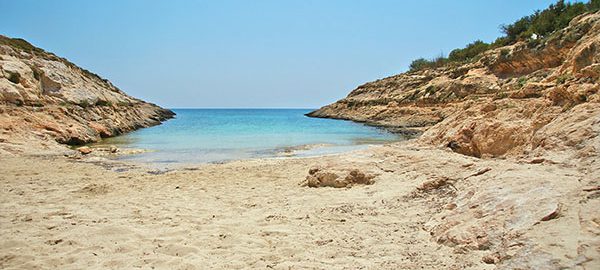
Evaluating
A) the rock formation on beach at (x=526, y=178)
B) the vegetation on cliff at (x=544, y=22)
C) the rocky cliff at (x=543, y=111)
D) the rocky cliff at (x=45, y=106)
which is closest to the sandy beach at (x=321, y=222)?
the rock formation on beach at (x=526, y=178)

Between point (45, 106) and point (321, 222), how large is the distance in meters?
21.4

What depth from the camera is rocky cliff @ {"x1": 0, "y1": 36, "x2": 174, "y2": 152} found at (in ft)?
57.2

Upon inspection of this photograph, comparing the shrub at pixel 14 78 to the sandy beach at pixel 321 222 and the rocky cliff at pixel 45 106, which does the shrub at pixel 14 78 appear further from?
the sandy beach at pixel 321 222

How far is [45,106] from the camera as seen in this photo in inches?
834

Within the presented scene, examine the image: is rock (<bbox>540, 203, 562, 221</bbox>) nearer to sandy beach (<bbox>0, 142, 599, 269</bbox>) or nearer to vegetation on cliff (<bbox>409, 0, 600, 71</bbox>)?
sandy beach (<bbox>0, 142, 599, 269</bbox>)

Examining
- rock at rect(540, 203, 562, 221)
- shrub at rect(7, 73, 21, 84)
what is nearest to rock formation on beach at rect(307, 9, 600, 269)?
rock at rect(540, 203, 562, 221)

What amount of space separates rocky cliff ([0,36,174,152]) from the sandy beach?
10637 mm

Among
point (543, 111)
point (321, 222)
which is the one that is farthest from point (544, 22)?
point (321, 222)

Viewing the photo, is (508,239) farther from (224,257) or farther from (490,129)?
(490,129)

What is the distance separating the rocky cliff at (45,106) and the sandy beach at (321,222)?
34.9 feet

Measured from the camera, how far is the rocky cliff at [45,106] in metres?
17.4

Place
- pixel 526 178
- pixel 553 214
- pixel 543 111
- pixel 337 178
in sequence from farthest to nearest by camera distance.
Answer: pixel 337 178 → pixel 543 111 → pixel 526 178 → pixel 553 214

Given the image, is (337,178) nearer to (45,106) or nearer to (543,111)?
(543,111)

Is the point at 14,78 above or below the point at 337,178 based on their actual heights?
above
